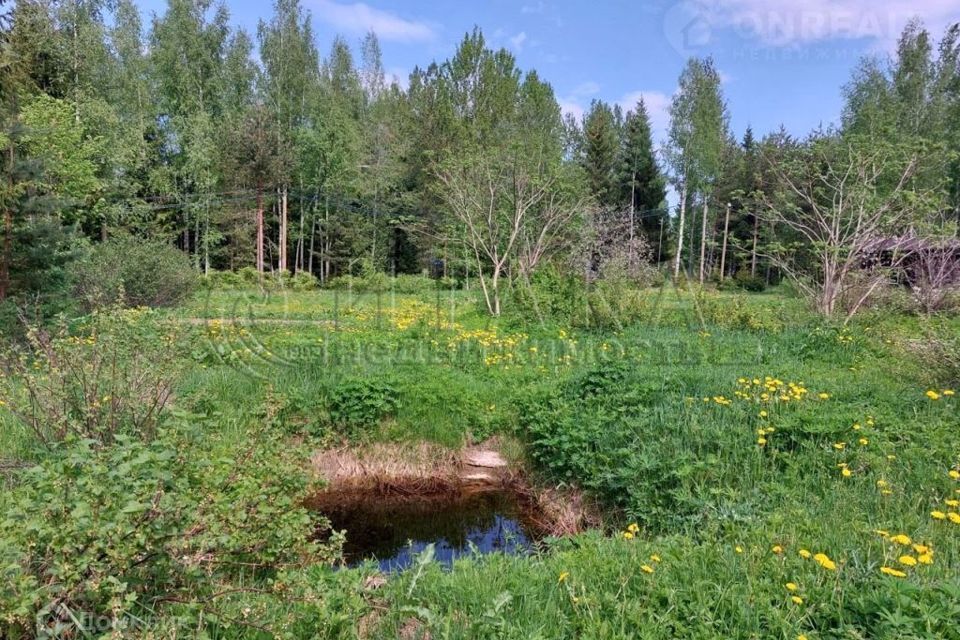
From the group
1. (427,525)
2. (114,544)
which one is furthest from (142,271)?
(114,544)

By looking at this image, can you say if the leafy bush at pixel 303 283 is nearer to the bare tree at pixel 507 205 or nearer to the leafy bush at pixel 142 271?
the leafy bush at pixel 142 271

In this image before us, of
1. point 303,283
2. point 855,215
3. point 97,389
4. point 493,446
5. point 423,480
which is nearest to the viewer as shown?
point 97,389

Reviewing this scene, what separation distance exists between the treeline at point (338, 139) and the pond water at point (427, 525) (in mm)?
9387

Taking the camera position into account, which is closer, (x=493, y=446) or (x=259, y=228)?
(x=493, y=446)

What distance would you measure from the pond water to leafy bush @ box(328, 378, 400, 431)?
0.75 m

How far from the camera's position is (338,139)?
29078mm

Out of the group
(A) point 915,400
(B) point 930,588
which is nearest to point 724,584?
(B) point 930,588

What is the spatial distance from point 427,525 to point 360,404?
140 cm

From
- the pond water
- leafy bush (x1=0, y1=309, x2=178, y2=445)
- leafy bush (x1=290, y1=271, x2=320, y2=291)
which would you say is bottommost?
the pond water

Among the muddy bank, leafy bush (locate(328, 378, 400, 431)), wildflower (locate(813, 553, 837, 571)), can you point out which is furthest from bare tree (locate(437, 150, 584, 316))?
wildflower (locate(813, 553, 837, 571))

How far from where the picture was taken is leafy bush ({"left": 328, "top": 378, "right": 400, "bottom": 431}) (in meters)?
5.31

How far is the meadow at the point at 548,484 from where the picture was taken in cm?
205

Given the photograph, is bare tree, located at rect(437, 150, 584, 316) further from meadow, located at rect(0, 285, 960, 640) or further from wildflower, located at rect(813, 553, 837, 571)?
wildflower, located at rect(813, 553, 837, 571)

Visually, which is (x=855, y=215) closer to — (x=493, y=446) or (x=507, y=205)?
(x=507, y=205)
